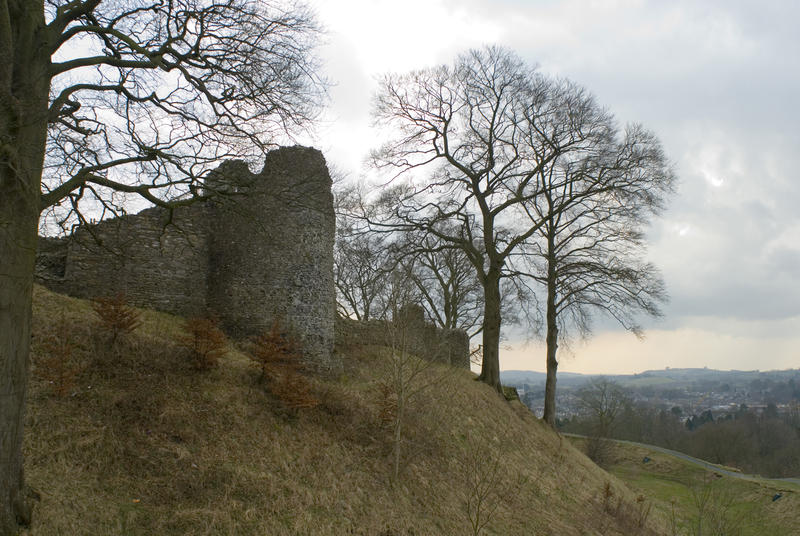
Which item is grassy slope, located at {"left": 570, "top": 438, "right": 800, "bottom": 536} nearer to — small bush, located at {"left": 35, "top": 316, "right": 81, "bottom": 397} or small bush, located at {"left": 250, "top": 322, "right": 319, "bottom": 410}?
small bush, located at {"left": 250, "top": 322, "right": 319, "bottom": 410}

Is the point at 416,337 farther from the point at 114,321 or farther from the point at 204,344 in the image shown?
the point at 114,321

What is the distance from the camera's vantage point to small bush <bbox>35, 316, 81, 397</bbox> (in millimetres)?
7875

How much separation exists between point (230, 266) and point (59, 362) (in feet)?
17.2

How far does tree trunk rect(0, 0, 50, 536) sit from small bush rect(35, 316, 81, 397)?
246cm

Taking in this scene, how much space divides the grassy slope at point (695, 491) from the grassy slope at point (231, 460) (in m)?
4.45

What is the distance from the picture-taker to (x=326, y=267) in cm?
1338

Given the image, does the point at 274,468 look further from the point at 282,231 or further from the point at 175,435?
the point at 282,231

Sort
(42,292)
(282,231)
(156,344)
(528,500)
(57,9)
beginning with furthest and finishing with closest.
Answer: (282,231), (528,500), (42,292), (156,344), (57,9)

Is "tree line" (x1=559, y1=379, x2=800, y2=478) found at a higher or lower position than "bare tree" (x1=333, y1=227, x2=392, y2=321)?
lower

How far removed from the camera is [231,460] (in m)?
8.01

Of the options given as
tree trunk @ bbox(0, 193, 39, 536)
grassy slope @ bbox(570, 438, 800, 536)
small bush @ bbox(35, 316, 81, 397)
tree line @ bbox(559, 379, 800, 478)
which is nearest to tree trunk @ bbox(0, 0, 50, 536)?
tree trunk @ bbox(0, 193, 39, 536)

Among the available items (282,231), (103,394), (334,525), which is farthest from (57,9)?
(334,525)

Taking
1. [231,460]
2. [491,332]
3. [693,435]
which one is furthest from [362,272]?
[693,435]

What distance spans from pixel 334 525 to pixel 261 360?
3862mm
